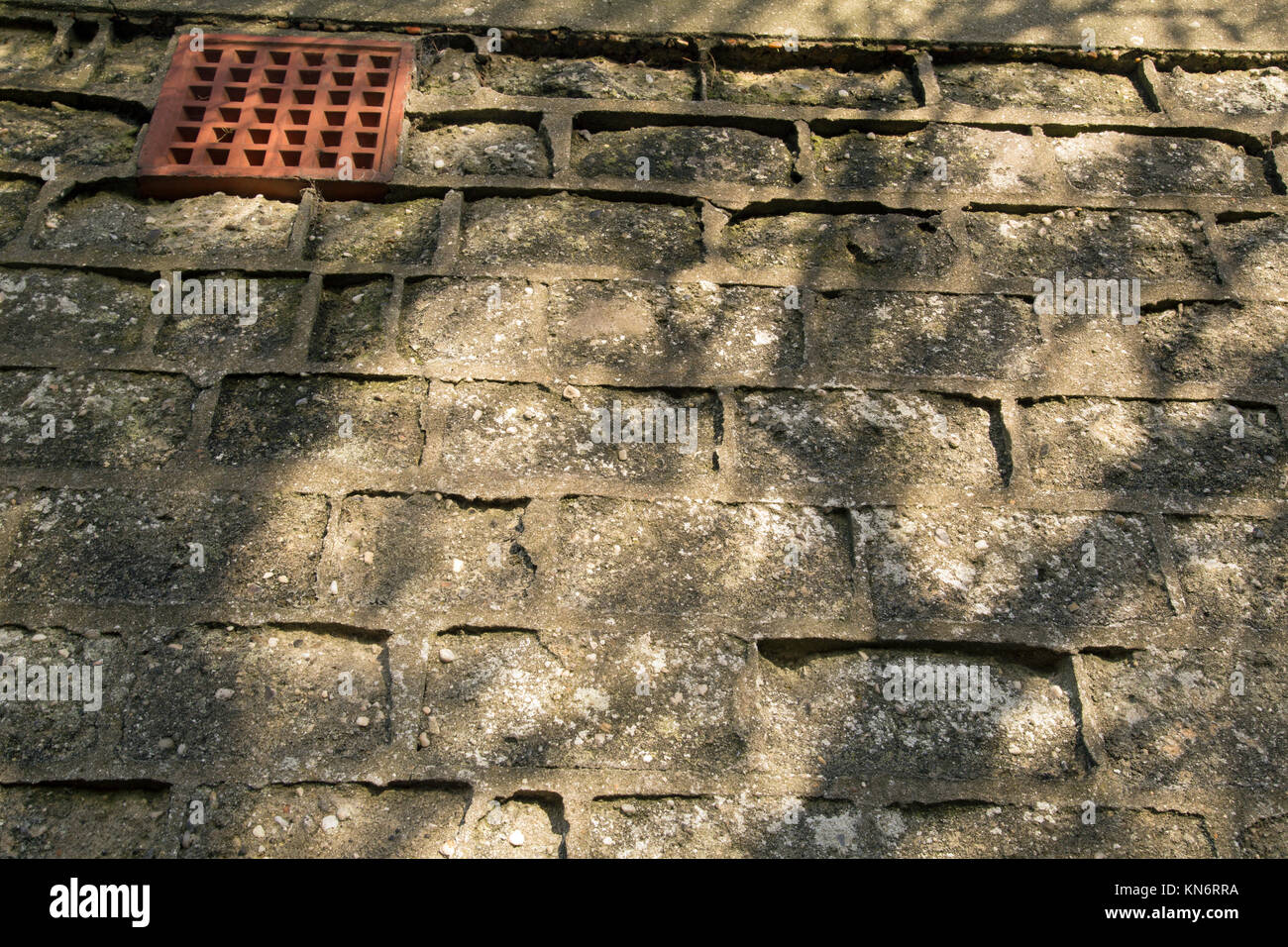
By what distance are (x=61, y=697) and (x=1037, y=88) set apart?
241 centimetres

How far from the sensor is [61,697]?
167 centimetres

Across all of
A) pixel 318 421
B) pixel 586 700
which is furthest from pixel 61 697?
pixel 586 700

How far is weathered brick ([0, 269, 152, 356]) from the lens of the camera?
2.00 m

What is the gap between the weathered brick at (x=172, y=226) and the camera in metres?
2.12

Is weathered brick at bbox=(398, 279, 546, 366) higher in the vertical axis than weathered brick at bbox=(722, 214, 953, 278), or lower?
lower

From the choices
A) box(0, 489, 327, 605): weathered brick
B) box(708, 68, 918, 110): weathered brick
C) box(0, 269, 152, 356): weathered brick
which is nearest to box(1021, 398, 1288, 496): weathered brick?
box(708, 68, 918, 110): weathered brick

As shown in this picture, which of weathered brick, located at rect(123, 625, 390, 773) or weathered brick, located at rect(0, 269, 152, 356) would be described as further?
weathered brick, located at rect(0, 269, 152, 356)

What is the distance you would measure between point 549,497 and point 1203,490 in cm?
121

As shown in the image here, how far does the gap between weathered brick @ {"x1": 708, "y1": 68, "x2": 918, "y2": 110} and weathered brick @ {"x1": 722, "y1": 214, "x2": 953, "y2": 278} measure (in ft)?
1.16

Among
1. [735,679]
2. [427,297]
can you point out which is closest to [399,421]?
[427,297]

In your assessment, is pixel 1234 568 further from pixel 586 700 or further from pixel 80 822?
pixel 80 822

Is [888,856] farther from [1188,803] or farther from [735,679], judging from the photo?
[1188,803]

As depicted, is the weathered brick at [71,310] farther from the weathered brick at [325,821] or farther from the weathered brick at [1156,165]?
the weathered brick at [1156,165]

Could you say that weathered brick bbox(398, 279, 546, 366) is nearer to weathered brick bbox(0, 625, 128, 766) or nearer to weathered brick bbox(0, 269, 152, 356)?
weathered brick bbox(0, 269, 152, 356)
